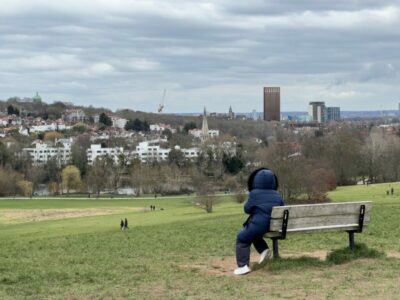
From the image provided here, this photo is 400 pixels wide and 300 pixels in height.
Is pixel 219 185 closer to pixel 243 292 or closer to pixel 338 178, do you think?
pixel 338 178

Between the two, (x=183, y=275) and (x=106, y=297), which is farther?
(x=183, y=275)

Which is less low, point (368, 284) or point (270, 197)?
point (270, 197)

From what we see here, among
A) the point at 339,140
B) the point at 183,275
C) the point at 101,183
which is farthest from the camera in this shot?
the point at 101,183

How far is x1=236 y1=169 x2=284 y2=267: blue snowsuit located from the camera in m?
9.67

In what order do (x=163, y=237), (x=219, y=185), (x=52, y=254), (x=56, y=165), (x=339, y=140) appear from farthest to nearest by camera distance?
(x=56, y=165) < (x=219, y=185) < (x=339, y=140) < (x=163, y=237) < (x=52, y=254)

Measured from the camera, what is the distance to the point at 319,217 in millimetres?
10008

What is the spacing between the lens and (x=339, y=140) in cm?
9762

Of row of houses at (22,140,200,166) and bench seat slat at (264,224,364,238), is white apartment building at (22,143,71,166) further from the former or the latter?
bench seat slat at (264,224,364,238)

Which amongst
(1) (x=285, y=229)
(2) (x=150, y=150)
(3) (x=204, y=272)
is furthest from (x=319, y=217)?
(2) (x=150, y=150)

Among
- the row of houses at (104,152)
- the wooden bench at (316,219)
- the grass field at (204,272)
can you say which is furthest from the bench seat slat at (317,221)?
the row of houses at (104,152)

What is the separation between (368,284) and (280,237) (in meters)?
1.93

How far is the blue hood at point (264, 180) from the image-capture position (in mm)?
9859

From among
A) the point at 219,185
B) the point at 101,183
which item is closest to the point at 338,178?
the point at 219,185

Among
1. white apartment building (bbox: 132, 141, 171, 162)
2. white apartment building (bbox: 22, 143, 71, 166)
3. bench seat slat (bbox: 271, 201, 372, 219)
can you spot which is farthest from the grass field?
white apartment building (bbox: 132, 141, 171, 162)
